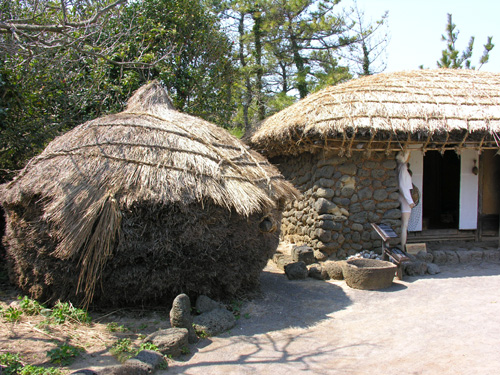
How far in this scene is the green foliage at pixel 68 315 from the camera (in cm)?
437

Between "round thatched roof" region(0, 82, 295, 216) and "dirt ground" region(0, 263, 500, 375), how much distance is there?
1.31 metres

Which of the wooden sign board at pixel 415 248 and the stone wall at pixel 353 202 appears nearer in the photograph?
the stone wall at pixel 353 202

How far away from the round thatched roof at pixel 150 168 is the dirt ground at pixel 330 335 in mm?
1311

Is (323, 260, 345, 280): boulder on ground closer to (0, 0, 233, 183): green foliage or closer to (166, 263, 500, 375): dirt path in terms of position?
(166, 263, 500, 375): dirt path

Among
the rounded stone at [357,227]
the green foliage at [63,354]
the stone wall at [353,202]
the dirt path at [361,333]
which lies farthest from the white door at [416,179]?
the green foliage at [63,354]

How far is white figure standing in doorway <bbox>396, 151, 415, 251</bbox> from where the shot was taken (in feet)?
24.0

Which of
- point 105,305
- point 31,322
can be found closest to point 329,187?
point 105,305

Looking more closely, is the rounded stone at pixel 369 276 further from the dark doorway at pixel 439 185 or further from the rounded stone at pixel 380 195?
the dark doorway at pixel 439 185

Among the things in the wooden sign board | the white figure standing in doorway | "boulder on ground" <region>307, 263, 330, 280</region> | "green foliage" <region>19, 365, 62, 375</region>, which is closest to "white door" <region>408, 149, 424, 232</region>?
the wooden sign board

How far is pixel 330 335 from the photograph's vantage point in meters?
4.35

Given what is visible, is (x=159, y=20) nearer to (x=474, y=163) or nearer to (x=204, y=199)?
(x=204, y=199)

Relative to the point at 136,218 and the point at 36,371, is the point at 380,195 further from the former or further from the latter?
the point at 36,371

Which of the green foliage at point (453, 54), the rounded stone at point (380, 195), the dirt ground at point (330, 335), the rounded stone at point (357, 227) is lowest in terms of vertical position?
the dirt ground at point (330, 335)

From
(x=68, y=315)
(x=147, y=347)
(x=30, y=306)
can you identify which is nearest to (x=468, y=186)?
(x=147, y=347)
